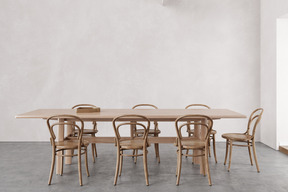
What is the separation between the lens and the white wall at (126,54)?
19.8 feet

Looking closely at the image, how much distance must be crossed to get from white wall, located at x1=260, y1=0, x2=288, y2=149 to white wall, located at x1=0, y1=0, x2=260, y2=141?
0.20 meters

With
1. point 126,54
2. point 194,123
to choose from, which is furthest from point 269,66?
point 194,123

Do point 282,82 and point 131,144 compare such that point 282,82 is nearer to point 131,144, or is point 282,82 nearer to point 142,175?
point 142,175

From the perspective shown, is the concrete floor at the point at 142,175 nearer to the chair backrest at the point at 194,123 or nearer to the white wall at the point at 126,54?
the chair backrest at the point at 194,123

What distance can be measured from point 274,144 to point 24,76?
5.35 m

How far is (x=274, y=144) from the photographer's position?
5.34 m

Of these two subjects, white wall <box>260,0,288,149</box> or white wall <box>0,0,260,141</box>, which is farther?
white wall <box>0,0,260,141</box>

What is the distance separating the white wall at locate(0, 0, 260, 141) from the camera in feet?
19.8

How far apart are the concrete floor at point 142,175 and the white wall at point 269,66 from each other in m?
0.69

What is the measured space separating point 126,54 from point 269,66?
2963 mm

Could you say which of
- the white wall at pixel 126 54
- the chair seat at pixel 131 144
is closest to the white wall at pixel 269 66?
the white wall at pixel 126 54

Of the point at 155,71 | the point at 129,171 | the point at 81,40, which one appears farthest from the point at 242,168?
the point at 81,40

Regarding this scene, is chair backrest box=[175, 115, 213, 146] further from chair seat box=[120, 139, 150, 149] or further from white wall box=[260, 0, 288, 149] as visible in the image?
white wall box=[260, 0, 288, 149]

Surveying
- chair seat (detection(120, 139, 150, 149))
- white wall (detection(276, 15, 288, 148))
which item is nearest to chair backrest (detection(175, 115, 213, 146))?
chair seat (detection(120, 139, 150, 149))
